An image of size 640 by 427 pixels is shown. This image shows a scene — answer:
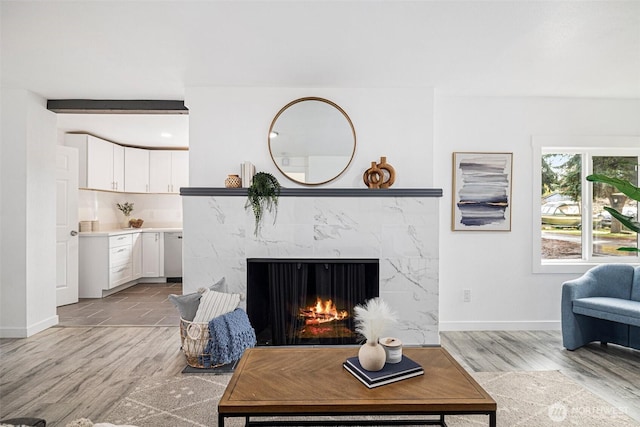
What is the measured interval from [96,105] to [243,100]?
168 cm

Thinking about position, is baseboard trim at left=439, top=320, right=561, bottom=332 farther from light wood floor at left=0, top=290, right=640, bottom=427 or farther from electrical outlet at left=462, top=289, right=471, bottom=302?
electrical outlet at left=462, top=289, right=471, bottom=302

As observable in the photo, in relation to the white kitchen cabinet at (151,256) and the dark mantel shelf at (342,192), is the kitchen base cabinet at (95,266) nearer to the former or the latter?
the white kitchen cabinet at (151,256)

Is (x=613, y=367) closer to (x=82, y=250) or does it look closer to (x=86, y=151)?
(x=82, y=250)

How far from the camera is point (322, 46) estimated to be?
269 cm

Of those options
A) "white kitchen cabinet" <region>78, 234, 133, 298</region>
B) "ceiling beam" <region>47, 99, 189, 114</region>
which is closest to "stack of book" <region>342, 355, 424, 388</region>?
"ceiling beam" <region>47, 99, 189, 114</region>

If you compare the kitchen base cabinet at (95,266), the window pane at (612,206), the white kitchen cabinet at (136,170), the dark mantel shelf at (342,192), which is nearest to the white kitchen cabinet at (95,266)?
the kitchen base cabinet at (95,266)

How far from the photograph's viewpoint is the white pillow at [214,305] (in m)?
2.98

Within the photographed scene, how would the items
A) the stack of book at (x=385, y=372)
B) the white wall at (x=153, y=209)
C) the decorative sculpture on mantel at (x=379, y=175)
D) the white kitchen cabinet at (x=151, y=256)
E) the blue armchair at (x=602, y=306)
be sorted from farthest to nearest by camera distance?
the white wall at (x=153, y=209), the white kitchen cabinet at (x=151, y=256), the decorative sculpture on mantel at (x=379, y=175), the blue armchair at (x=602, y=306), the stack of book at (x=385, y=372)

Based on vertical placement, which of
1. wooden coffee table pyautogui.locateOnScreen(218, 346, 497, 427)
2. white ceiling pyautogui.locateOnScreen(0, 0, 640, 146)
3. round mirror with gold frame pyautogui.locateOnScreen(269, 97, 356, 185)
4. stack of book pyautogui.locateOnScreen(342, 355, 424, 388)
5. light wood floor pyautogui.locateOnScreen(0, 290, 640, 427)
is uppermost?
white ceiling pyautogui.locateOnScreen(0, 0, 640, 146)

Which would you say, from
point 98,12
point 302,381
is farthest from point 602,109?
point 98,12

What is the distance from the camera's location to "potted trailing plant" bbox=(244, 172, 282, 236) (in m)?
3.35

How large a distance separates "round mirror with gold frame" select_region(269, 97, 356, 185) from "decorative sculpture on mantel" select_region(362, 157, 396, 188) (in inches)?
9.1

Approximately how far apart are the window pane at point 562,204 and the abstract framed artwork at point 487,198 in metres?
0.60

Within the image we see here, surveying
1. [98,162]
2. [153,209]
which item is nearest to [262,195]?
[98,162]
